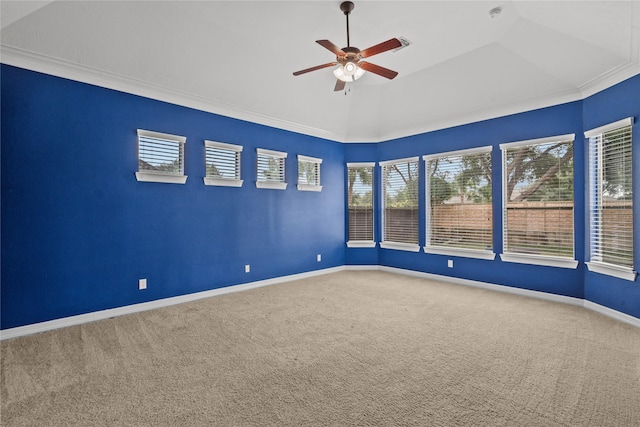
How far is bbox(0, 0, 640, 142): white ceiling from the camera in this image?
3.36 m

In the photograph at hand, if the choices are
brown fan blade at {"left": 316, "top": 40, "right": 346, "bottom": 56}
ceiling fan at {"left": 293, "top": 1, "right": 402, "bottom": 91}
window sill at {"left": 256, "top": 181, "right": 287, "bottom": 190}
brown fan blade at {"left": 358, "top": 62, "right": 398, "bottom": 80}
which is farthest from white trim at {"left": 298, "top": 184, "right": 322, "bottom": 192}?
brown fan blade at {"left": 316, "top": 40, "right": 346, "bottom": 56}

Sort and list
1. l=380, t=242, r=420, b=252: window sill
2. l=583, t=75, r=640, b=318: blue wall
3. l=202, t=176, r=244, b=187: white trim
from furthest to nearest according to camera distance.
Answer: l=380, t=242, r=420, b=252: window sill → l=202, t=176, r=244, b=187: white trim → l=583, t=75, r=640, b=318: blue wall

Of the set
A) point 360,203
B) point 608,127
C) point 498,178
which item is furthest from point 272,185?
point 608,127

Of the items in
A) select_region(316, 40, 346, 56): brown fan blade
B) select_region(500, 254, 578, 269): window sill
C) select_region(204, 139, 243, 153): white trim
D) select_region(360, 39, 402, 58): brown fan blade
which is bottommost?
select_region(500, 254, 578, 269): window sill

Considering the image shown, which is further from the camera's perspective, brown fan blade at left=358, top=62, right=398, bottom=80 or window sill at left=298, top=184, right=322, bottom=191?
window sill at left=298, top=184, right=322, bottom=191

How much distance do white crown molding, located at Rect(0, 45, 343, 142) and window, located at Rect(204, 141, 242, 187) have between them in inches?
21.4

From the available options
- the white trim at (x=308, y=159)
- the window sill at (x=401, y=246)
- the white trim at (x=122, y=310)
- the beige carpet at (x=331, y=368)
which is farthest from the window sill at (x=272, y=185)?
the window sill at (x=401, y=246)

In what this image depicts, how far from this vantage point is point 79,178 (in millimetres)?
3760

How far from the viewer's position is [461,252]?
18.6ft

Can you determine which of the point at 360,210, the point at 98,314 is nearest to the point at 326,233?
the point at 360,210

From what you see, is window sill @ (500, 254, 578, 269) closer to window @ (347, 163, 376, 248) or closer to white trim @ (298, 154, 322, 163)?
window @ (347, 163, 376, 248)

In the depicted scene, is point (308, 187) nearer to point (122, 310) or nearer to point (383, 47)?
point (383, 47)

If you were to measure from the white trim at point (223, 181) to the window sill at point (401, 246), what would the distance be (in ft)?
11.1

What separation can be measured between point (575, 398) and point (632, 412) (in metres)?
0.30
